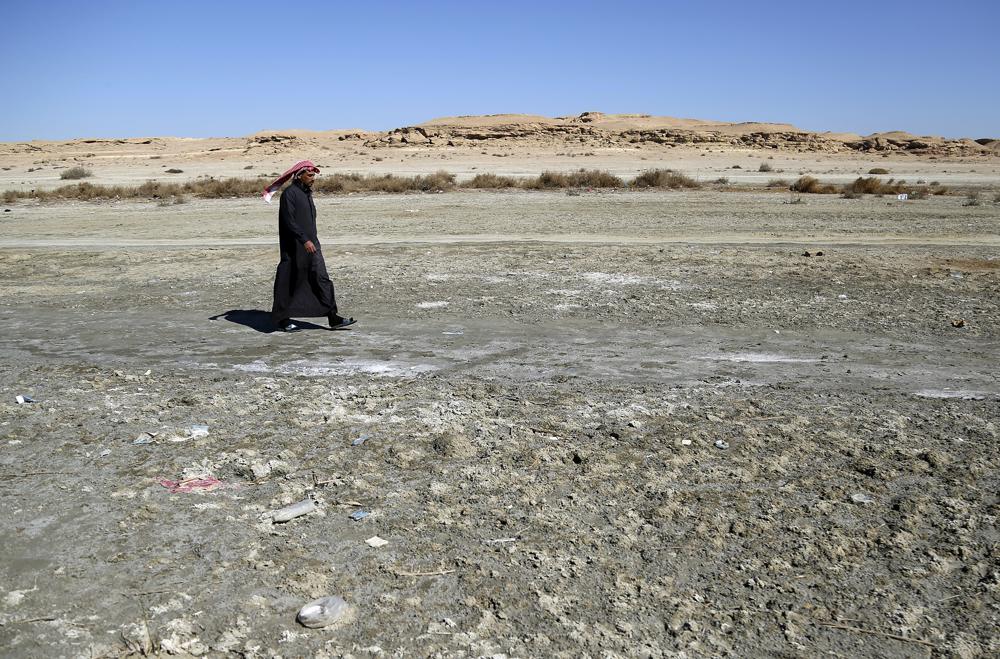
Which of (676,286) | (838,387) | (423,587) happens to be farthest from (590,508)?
(676,286)

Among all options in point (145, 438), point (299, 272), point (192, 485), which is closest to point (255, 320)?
point (299, 272)

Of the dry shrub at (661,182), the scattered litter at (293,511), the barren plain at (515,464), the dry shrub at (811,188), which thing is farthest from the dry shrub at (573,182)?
the scattered litter at (293,511)

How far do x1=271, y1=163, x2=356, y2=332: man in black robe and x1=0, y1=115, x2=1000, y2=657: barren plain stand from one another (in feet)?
0.95

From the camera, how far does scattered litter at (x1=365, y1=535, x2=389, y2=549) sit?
4191 millimetres

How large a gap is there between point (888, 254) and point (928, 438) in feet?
28.9

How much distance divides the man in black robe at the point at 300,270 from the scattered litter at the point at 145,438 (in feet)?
10.4

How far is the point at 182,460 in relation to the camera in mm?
5191

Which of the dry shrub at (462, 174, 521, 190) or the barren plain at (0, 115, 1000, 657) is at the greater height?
the dry shrub at (462, 174, 521, 190)

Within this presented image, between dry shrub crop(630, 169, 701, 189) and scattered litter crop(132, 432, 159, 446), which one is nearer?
scattered litter crop(132, 432, 159, 446)

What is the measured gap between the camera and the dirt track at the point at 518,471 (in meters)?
3.59

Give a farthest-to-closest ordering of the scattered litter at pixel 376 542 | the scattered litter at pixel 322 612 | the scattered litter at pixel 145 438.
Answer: the scattered litter at pixel 145 438 < the scattered litter at pixel 376 542 < the scattered litter at pixel 322 612

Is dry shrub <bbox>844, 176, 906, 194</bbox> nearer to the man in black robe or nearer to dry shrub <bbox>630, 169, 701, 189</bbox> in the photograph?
dry shrub <bbox>630, 169, 701, 189</bbox>

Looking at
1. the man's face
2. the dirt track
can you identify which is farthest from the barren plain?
the man's face

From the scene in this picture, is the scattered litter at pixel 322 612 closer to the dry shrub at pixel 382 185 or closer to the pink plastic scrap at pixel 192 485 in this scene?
the pink plastic scrap at pixel 192 485
